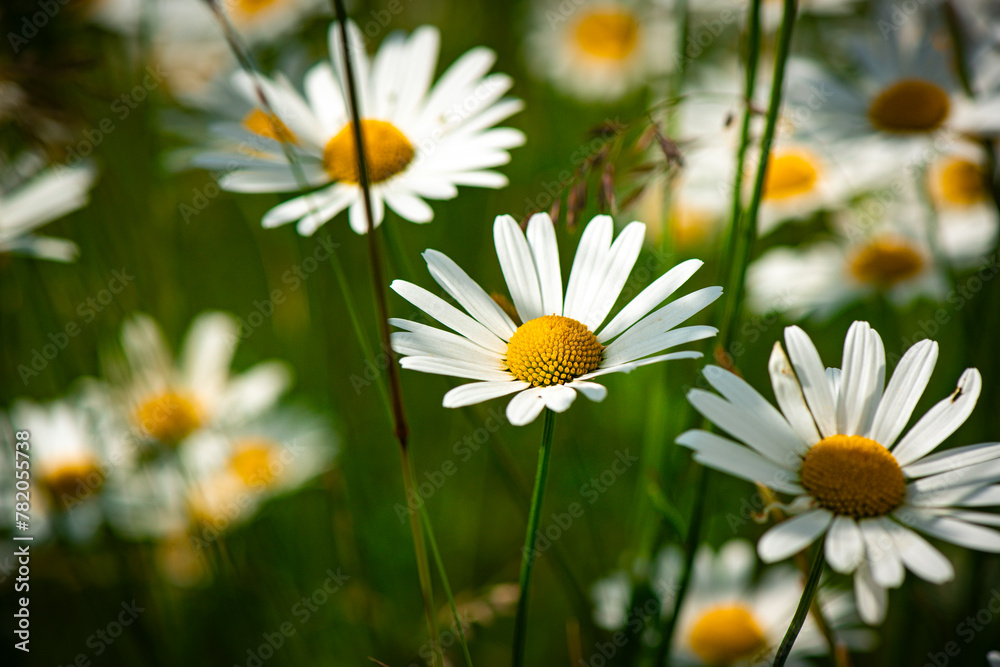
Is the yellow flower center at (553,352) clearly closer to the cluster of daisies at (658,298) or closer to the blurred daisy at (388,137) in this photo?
the cluster of daisies at (658,298)

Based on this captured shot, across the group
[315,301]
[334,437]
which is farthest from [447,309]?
[315,301]

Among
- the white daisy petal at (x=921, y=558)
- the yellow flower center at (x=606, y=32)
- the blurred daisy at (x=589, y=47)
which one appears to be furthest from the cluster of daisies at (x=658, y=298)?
the yellow flower center at (x=606, y=32)

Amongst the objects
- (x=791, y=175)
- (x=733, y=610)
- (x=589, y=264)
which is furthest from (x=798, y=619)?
(x=791, y=175)

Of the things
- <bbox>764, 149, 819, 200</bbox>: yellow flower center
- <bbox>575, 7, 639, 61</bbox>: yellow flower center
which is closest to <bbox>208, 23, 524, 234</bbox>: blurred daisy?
<bbox>764, 149, 819, 200</bbox>: yellow flower center

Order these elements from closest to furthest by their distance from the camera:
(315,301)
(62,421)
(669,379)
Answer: (669,379) → (62,421) → (315,301)

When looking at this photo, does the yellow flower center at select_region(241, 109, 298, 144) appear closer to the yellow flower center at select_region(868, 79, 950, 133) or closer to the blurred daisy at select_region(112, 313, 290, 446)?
the blurred daisy at select_region(112, 313, 290, 446)

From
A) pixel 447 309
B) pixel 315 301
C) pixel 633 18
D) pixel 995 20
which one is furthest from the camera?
pixel 633 18

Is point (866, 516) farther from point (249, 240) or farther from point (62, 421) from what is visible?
point (249, 240)
